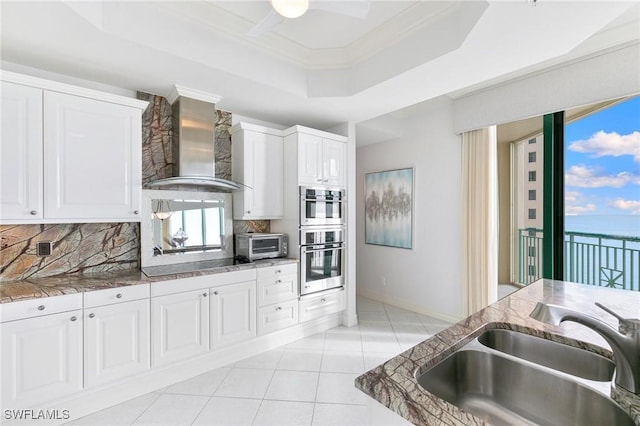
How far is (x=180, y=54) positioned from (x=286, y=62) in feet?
3.12

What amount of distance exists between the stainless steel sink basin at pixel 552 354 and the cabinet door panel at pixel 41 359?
2.54 metres

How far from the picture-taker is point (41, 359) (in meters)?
1.88

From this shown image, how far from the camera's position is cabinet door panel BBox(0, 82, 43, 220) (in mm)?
1969

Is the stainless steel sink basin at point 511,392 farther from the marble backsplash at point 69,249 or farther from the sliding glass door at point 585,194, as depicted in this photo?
the marble backsplash at point 69,249

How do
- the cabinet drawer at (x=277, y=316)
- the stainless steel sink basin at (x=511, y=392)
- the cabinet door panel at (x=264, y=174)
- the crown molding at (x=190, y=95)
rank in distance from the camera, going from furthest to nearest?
the cabinet door panel at (x=264, y=174), the cabinet drawer at (x=277, y=316), the crown molding at (x=190, y=95), the stainless steel sink basin at (x=511, y=392)

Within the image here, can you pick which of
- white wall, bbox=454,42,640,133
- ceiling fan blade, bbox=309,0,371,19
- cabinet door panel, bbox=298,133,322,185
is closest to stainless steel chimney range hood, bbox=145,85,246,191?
cabinet door panel, bbox=298,133,322,185

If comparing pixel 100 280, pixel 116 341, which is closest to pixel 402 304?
pixel 116 341

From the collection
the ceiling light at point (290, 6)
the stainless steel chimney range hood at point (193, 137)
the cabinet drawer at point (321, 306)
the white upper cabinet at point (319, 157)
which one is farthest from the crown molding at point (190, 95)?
the cabinet drawer at point (321, 306)

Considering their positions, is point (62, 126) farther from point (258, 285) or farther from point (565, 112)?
point (565, 112)

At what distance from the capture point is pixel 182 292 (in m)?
2.45

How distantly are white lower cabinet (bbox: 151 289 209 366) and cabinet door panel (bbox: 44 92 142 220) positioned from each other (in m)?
0.83

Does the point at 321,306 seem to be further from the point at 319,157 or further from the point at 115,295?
the point at 115,295

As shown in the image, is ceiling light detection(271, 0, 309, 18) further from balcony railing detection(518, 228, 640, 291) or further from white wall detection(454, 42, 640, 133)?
balcony railing detection(518, 228, 640, 291)

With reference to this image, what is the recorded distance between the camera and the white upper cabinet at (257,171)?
3.20 metres
